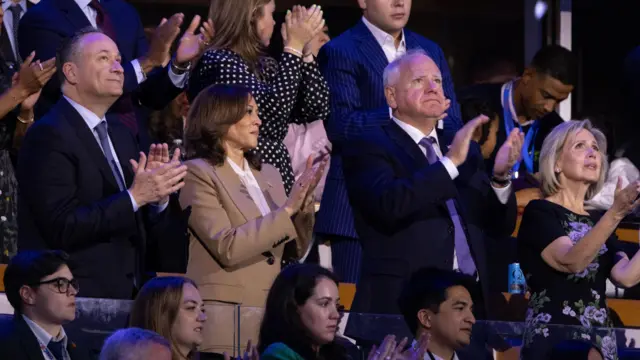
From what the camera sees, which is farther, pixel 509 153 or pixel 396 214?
pixel 509 153

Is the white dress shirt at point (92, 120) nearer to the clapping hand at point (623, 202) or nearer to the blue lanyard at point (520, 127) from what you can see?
the clapping hand at point (623, 202)

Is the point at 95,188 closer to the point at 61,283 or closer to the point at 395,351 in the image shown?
the point at 61,283

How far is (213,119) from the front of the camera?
17.5 ft

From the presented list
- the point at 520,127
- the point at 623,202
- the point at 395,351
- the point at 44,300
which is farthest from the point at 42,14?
the point at 520,127

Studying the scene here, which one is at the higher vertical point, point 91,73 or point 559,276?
point 91,73

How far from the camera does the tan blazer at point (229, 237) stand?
509cm

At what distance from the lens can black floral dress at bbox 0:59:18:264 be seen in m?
5.71

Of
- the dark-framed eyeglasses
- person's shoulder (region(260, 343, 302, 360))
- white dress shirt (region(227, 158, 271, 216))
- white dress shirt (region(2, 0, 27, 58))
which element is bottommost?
person's shoulder (region(260, 343, 302, 360))

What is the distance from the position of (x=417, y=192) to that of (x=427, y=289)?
360mm

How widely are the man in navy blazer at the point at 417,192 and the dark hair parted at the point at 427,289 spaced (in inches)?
1.9

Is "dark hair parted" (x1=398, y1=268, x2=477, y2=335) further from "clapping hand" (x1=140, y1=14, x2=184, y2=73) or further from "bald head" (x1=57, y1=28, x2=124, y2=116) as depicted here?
"clapping hand" (x1=140, y1=14, x2=184, y2=73)

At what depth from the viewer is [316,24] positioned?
19.3ft

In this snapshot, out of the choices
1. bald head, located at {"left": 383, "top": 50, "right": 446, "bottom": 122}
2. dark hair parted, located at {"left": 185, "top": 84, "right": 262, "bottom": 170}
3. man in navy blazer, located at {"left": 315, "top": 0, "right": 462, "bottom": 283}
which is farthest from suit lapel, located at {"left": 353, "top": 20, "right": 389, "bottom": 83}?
dark hair parted, located at {"left": 185, "top": 84, "right": 262, "bottom": 170}

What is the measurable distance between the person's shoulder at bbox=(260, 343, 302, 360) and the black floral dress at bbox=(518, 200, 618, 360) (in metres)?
1.09
